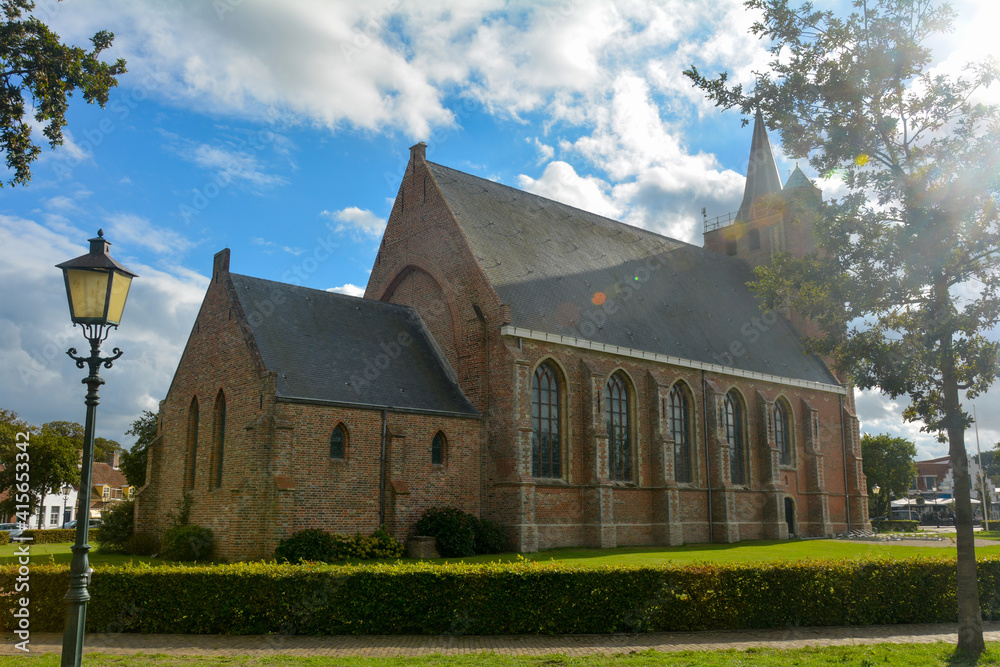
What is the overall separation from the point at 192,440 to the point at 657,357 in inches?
719

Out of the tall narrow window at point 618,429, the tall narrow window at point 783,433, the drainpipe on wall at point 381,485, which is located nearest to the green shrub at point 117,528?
the drainpipe on wall at point 381,485

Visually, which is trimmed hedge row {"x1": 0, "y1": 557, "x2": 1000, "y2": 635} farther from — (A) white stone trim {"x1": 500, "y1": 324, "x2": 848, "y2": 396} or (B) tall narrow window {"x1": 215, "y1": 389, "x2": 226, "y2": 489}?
(A) white stone trim {"x1": 500, "y1": 324, "x2": 848, "y2": 396}

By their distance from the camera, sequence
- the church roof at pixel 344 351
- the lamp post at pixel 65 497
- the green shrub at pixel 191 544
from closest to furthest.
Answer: the green shrub at pixel 191 544, the church roof at pixel 344 351, the lamp post at pixel 65 497

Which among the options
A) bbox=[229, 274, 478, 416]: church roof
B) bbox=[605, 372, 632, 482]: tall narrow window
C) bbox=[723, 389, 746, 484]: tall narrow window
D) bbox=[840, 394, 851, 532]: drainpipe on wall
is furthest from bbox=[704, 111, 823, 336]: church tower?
bbox=[229, 274, 478, 416]: church roof

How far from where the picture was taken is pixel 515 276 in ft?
94.7

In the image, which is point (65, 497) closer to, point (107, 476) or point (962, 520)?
point (107, 476)

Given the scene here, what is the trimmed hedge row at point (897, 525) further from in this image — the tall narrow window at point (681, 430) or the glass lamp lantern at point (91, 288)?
the glass lamp lantern at point (91, 288)

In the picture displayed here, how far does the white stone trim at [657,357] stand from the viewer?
1058 inches

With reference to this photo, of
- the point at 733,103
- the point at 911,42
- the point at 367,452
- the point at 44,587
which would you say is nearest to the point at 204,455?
the point at 367,452

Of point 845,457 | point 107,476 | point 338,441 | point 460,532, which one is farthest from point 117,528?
point 107,476

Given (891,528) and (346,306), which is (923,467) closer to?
(891,528)

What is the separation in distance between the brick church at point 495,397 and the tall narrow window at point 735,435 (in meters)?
0.11

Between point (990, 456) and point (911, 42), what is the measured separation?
323 feet

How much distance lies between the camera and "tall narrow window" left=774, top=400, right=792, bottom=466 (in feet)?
124
